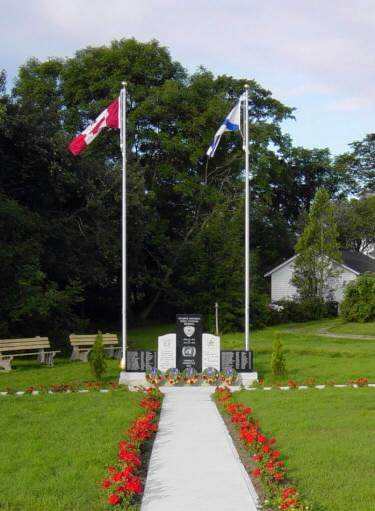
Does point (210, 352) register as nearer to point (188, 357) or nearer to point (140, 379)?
point (188, 357)

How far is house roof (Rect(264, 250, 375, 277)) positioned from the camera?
4553cm

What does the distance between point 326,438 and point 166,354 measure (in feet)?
24.5

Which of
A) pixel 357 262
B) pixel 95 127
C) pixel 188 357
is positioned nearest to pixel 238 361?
pixel 188 357

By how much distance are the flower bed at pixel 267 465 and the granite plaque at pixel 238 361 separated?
4.92 metres

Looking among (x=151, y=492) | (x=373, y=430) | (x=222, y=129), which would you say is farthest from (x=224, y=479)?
(x=222, y=129)

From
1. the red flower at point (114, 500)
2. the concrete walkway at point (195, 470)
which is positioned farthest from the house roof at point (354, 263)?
the red flower at point (114, 500)

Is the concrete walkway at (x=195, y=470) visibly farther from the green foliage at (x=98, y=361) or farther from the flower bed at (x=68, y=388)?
the green foliage at (x=98, y=361)

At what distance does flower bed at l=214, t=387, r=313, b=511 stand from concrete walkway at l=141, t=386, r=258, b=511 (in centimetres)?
17

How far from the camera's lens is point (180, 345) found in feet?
52.7

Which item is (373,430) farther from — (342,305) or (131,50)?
(131,50)

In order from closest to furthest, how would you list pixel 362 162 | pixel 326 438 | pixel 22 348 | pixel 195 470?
1. pixel 195 470
2. pixel 326 438
3. pixel 22 348
4. pixel 362 162

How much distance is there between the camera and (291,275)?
47.0 meters

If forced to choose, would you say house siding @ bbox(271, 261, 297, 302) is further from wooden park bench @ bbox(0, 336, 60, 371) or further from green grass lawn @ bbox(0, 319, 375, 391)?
wooden park bench @ bbox(0, 336, 60, 371)

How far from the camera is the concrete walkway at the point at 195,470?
20.5 ft
